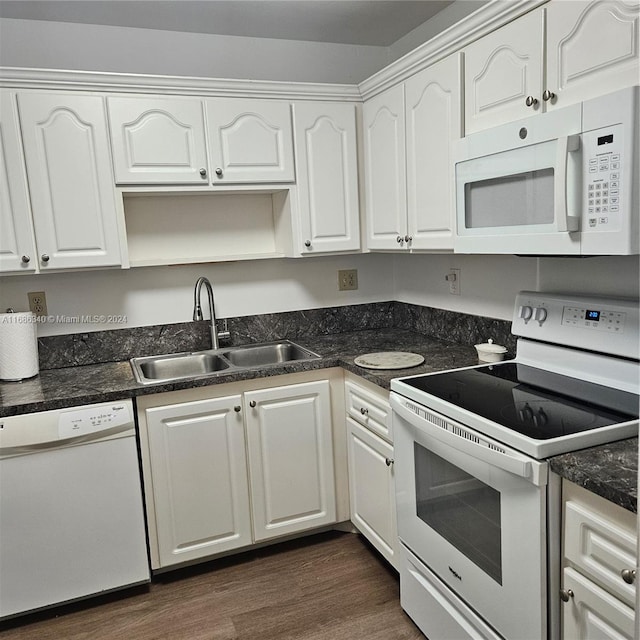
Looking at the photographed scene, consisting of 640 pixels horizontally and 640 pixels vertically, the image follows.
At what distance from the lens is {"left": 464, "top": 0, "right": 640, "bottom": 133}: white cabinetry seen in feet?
4.35

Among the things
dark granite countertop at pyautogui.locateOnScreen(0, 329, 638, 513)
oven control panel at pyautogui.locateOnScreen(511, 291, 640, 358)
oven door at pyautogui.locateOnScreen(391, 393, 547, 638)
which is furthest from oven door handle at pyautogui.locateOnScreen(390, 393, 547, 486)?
oven control panel at pyautogui.locateOnScreen(511, 291, 640, 358)

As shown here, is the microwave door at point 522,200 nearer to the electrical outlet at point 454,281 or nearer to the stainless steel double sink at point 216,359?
the electrical outlet at point 454,281

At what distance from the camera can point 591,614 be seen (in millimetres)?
1222

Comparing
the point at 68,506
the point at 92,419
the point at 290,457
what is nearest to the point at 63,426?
the point at 92,419

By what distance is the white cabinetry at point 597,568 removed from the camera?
3.65 feet

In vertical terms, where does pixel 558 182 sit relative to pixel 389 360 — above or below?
above

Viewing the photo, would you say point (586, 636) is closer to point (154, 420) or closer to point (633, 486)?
point (633, 486)

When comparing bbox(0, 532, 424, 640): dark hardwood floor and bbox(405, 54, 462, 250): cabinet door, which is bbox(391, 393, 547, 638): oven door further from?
bbox(405, 54, 462, 250): cabinet door

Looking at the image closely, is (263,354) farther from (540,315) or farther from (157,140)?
(540,315)

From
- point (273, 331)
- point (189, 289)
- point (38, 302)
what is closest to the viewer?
point (38, 302)

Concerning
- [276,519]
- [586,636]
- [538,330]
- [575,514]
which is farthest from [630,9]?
[276,519]

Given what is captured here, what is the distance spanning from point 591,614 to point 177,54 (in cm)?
264

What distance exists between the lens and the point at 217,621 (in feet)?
6.67

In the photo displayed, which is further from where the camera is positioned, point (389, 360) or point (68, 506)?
point (389, 360)
